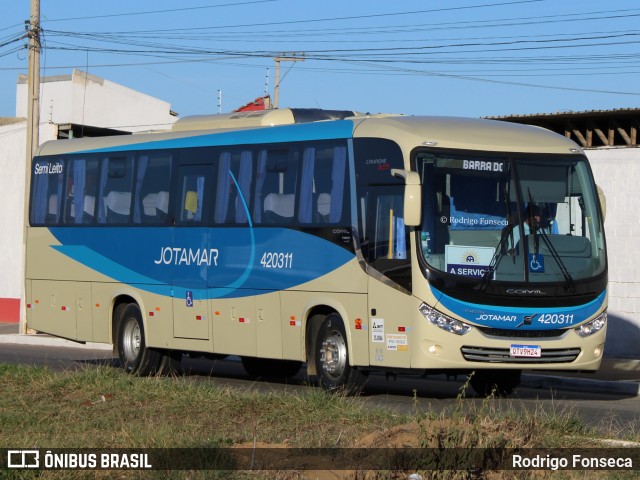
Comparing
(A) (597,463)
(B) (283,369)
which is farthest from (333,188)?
(A) (597,463)

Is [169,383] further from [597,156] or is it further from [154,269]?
[597,156]

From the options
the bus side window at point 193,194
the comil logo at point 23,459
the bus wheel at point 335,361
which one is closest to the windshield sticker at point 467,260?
the bus wheel at point 335,361

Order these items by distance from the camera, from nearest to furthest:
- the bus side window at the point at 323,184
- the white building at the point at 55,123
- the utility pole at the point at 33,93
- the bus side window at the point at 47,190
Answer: the bus side window at the point at 323,184, the bus side window at the point at 47,190, the utility pole at the point at 33,93, the white building at the point at 55,123

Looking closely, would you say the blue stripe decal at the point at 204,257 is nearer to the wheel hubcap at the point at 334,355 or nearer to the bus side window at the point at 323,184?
the bus side window at the point at 323,184

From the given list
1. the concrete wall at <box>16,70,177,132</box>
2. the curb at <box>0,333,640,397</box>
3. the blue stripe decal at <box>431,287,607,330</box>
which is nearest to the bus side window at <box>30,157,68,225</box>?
the curb at <box>0,333,640,397</box>

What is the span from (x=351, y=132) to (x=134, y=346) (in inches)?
232

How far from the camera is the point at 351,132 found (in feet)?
51.3

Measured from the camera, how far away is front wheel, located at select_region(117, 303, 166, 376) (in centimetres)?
1933

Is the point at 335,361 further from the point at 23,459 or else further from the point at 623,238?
the point at 623,238

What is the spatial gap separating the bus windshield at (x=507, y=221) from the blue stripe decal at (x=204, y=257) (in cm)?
145

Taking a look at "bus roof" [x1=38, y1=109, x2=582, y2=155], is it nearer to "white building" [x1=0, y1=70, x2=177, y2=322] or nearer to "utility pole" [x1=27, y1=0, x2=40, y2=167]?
"utility pole" [x1=27, y1=0, x2=40, y2=167]

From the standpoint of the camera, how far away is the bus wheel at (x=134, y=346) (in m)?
19.3

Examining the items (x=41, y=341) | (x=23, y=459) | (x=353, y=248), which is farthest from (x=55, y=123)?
(x=23, y=459)

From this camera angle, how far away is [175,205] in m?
18.5
